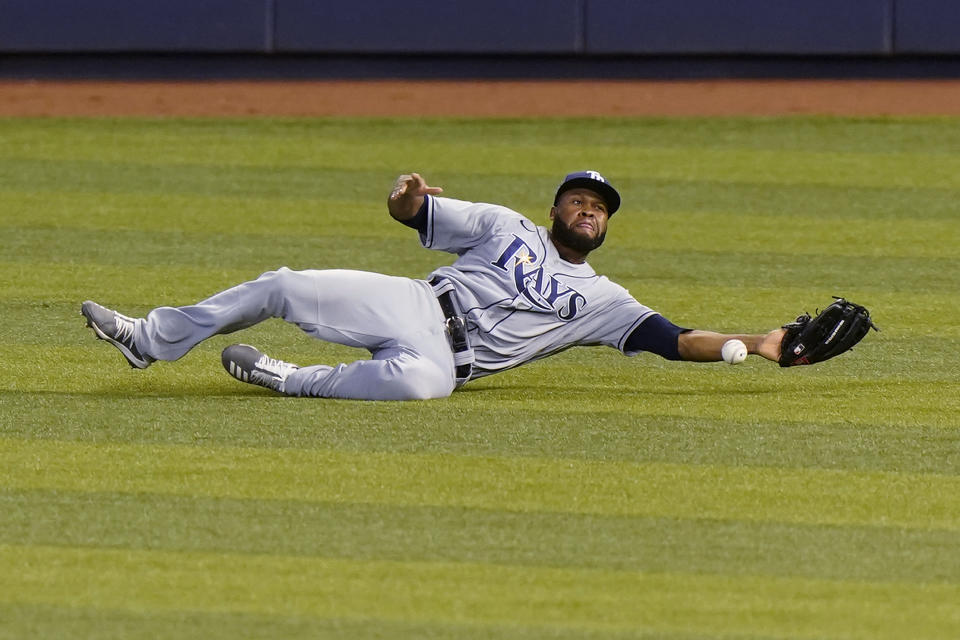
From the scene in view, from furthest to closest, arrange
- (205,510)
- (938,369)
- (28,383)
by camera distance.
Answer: (938,369) → (28,383) → (205,510)

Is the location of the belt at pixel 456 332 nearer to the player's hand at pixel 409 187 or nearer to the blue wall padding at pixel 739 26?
the player's hand at pixel 409 187

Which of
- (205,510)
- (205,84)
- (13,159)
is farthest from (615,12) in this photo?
(205,510)

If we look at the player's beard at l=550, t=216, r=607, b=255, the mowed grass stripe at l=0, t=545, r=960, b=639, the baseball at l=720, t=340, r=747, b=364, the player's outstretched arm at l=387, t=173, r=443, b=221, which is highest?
the player's outstretched arm at l=387, t=173, r=443, b=221

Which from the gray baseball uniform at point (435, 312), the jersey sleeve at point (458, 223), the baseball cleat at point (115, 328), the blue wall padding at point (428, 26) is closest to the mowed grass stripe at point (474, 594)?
the baseball cleat at point (115, 328)

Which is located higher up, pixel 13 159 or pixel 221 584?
pixel 13 159

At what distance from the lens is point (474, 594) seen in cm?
430

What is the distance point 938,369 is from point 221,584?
3.76 metres

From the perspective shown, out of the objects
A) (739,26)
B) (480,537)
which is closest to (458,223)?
(480,537)

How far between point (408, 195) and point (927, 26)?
9.01 meters

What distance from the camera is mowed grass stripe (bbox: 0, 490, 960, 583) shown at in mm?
4547

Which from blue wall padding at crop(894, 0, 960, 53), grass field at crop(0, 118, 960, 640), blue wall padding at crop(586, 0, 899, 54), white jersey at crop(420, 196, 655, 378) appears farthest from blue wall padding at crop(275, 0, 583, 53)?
white jersey at crop(420, 196, 655, 378)

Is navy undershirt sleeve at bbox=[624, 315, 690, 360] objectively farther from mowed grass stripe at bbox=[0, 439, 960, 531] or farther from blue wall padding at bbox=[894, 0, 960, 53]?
blue wall padding at bbox=[894, 0, 960, 53]

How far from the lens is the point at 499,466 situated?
5.44 metres

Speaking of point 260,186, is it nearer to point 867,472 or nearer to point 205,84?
point 205,84
